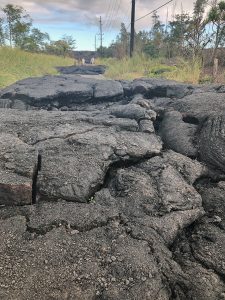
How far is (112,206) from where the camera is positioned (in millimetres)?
2898

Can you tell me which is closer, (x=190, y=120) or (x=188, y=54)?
(x=190, y=120)

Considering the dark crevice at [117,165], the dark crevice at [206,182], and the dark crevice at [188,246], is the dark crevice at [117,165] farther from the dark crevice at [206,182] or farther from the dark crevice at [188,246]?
the dark crevice at [188,246]

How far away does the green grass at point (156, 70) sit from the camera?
35.3 ft

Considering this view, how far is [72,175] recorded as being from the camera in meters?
3.10

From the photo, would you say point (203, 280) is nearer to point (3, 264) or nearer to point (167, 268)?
point (167, 268)

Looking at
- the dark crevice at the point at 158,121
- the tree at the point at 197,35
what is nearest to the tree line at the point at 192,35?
the tree at the point at 197,35

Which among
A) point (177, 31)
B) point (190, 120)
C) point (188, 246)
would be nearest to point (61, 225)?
point (188, 246)

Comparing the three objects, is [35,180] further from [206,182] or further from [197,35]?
[197,35]

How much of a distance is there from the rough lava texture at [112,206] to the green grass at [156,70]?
635cm

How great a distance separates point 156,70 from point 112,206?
12376mm

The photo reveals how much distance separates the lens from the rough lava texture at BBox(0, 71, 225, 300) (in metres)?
2.27

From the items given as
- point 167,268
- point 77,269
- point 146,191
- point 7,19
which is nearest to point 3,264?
point 77,269

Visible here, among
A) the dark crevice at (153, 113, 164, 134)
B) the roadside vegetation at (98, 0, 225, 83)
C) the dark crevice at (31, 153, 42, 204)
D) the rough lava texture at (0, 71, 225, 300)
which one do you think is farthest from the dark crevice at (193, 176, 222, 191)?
the roadside vegetation at (98, 0, 225, 83)

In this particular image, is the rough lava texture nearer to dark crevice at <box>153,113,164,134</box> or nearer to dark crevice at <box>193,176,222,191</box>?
dark crevice at <box>193,176,222,191</box>
